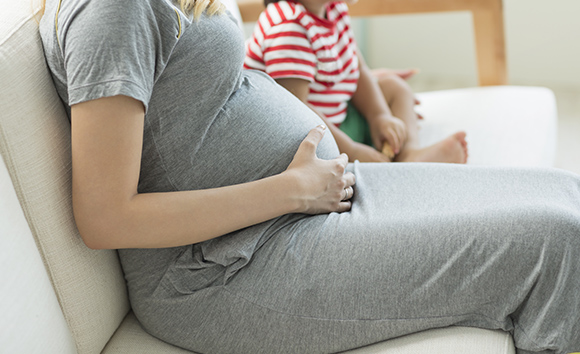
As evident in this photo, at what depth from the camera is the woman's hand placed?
821 mm

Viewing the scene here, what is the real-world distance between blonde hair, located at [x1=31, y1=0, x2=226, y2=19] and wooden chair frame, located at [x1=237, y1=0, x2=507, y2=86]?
0.79 metres

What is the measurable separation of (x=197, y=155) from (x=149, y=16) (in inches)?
7.8

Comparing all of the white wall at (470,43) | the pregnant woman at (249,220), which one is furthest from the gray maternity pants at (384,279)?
the white wall at (470,43)

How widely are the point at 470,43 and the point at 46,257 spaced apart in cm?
257

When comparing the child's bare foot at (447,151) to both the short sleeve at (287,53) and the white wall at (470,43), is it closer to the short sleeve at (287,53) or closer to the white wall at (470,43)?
the short sleeve at (287,53)

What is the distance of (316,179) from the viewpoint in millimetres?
837

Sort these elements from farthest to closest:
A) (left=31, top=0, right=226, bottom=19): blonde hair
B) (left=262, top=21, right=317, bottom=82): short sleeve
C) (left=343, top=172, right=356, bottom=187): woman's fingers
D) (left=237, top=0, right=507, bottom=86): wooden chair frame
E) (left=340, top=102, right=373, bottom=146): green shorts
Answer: (left=237, top=0, right=507, bottom=86): wooden chair frame → (left=340, top=102, right=373, bottom=146): green shorts → (left=262, top=21, right=317, bottom=82): short sleeve → (left=343, top=172, right=356, bottom=187): woman's fingers → (left=31, top=0, right=226, bottom=19): blonde hair

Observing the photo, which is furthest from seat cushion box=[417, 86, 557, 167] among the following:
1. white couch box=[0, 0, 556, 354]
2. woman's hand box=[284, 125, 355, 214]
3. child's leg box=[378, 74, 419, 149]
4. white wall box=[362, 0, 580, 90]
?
white wall box=[362, 0, 580, 90]

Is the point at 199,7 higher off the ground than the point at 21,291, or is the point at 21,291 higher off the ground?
the point at 199,7

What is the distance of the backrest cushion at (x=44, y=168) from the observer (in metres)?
0.69

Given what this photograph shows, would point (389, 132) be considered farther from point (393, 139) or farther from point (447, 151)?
point (447, 151)

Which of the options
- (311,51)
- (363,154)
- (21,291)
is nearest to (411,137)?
(363,154)

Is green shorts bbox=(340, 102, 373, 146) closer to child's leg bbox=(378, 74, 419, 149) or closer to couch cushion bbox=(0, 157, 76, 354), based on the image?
child's leg bbox=(378, 74, 419, 149)

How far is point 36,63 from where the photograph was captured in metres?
0.72
